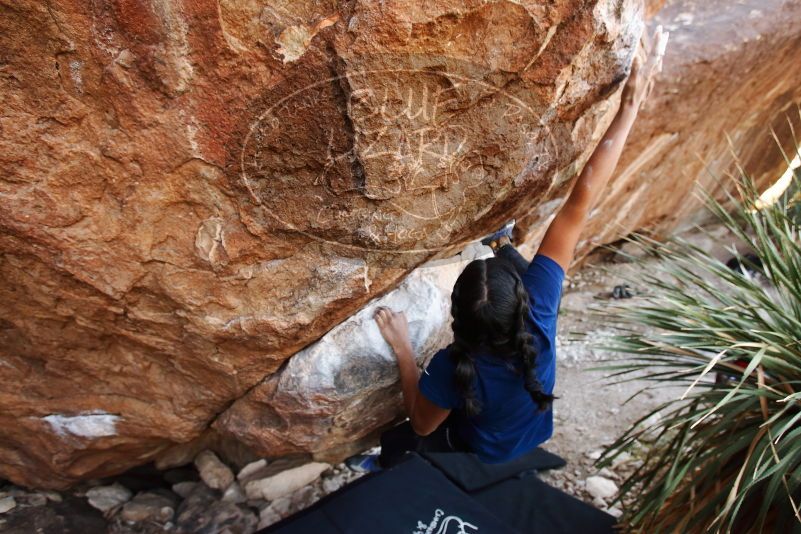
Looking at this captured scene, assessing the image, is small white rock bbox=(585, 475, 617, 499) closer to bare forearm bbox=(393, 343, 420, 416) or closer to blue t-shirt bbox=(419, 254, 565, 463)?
blue t-shirt bbox=(419, 254, 565, 463)

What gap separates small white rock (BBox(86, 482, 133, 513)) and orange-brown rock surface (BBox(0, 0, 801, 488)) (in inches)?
11.3

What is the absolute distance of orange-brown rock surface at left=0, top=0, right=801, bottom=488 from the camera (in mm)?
1451

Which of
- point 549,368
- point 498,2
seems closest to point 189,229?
point 498,2

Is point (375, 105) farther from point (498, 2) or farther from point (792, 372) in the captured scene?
point (792, 372)

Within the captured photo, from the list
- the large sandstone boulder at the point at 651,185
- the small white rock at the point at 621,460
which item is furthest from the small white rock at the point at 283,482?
the small white rock at the point at 621,460

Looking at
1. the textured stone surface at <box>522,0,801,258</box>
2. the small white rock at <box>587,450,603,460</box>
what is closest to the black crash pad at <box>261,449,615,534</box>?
the small white rock at <box>587,450,603,460</box>

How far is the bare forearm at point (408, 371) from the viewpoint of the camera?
2219 mm

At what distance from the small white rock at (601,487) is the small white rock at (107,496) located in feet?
6.76

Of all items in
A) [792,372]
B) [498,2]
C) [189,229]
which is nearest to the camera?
[498,2]

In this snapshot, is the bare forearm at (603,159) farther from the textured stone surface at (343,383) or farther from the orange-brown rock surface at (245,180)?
the textured stone surface at (343,383)

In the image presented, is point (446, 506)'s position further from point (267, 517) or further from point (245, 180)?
point (245, 180)

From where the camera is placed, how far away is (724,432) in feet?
7.10

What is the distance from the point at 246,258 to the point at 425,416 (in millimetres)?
Answer: 888

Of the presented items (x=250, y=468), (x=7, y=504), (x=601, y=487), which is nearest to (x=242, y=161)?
(x=250, y=468)
